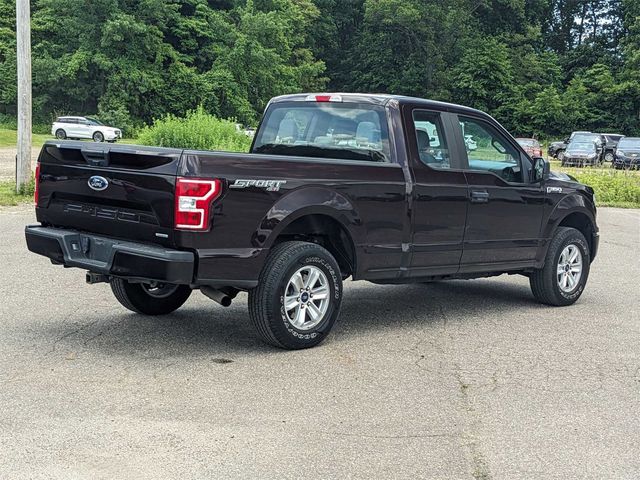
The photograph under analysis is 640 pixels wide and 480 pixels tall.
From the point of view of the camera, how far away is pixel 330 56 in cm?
8206

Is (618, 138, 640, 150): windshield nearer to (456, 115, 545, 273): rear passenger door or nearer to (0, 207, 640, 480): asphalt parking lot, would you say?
(0, 207, 640, 480): asphalt parking lot

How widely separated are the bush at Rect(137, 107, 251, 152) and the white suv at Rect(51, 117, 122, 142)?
2606 cm

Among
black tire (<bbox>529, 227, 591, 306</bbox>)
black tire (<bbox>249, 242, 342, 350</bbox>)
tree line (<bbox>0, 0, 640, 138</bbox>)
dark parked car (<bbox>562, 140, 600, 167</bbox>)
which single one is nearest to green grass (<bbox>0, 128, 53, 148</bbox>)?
tree line (<bbox>0, 0, 640, 138</bbox>)

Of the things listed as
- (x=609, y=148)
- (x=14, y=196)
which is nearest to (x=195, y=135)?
(x=14, y=196)

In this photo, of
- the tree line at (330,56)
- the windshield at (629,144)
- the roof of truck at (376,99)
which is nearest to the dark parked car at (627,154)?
the windshield at (629,144)

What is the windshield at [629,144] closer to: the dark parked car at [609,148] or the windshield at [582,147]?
the windshield at [582,147]

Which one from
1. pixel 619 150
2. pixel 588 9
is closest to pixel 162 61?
pixel 619 150

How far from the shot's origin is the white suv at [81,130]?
46250mm

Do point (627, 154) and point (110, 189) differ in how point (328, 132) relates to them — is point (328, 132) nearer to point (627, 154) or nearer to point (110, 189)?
point (110, 189)

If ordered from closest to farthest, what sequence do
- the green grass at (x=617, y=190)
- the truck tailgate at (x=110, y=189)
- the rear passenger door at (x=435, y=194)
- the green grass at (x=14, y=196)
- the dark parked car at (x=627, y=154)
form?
the truck tailgate at (x=110, y=189)
the rear passenger door at (x=435, y=194)
the green grass at (x=14, y=196)
the green grass at (x=617, y=190)
the dark parked car at (x=627, y=154)

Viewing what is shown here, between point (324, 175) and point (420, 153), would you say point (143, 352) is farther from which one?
point (420, 153)

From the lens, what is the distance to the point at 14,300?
7602mm

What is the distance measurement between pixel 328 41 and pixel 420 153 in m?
76.6

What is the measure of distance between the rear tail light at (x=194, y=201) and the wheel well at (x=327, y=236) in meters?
0.81
